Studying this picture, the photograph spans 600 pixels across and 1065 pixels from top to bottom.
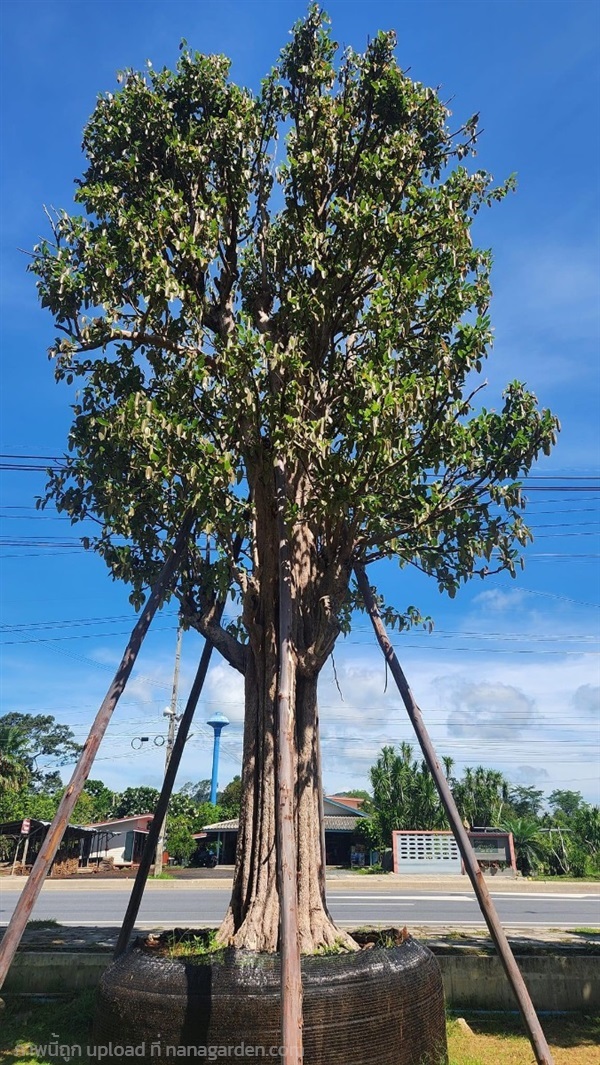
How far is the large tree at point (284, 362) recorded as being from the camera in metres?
7.24

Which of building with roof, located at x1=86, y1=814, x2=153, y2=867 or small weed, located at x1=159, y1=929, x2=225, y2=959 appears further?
building with roof, located at x1=86, y1=814, x2=153, y2=867

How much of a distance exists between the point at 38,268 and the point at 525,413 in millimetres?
6052

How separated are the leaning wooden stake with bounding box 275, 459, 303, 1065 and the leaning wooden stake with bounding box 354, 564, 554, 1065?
1.43 metres

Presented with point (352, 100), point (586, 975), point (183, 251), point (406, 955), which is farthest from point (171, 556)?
point (586, 975)

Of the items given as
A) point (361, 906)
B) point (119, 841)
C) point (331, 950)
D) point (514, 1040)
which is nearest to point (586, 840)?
point (361, 906)

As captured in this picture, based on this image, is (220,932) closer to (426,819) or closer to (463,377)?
(463,377)

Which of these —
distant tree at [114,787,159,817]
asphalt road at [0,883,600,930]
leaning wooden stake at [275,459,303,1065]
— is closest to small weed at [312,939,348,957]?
leaning wooden stake at [275,459,303,1065]

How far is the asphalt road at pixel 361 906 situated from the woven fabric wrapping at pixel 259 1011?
9434 mm

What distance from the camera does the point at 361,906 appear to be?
20.1 metres

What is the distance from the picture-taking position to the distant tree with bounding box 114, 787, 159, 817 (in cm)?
5547

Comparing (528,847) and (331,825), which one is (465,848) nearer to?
(528,847)

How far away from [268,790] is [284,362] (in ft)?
14.8

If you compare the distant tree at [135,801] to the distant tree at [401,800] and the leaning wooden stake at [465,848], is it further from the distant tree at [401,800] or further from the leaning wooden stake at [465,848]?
the leaning wooden stake at [465,848]

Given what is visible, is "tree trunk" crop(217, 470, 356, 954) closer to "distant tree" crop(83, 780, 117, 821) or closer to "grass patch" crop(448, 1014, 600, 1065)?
"grass patch" crop(448, 1014, 600, 1065)
